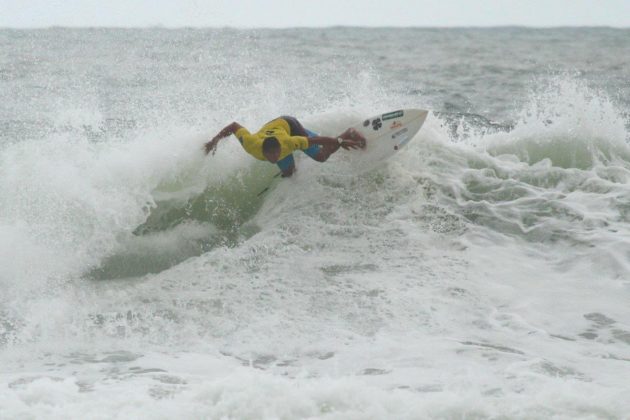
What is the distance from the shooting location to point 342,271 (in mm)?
6863

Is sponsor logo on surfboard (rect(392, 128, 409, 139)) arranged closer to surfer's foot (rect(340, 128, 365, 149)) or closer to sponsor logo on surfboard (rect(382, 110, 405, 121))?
sponsor logo on surfboard (rect(382, 110, 405, 121))

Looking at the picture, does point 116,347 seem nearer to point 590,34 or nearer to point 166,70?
point 166,70

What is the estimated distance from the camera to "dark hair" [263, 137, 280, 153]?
24.6 feet

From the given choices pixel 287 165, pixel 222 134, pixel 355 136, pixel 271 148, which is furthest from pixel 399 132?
pixel 222 134

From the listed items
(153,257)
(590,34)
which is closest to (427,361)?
(153,257)

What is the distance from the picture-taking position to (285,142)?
→ 25.4 feet

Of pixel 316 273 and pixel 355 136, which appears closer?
pixel 316 273

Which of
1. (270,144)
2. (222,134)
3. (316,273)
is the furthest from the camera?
(222,134)

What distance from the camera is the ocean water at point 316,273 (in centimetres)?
453

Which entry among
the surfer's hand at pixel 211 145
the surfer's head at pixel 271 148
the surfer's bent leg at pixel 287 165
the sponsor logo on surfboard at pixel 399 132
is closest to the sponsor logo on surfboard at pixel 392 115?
the sponsor logo on surfboard at pixel 399 132

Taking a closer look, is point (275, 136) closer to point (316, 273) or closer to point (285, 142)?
point (285, 142)

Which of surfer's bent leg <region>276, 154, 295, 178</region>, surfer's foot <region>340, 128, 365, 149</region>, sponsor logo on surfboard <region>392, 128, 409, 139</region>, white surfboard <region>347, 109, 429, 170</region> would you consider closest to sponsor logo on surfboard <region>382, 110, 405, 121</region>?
white surfboard <region>347, 109, 429, 170</region>

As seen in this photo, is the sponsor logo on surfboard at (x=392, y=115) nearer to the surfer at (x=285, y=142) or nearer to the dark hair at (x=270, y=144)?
the surfer at (x=285, y=142)

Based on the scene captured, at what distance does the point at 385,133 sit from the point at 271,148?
68.1 inches
